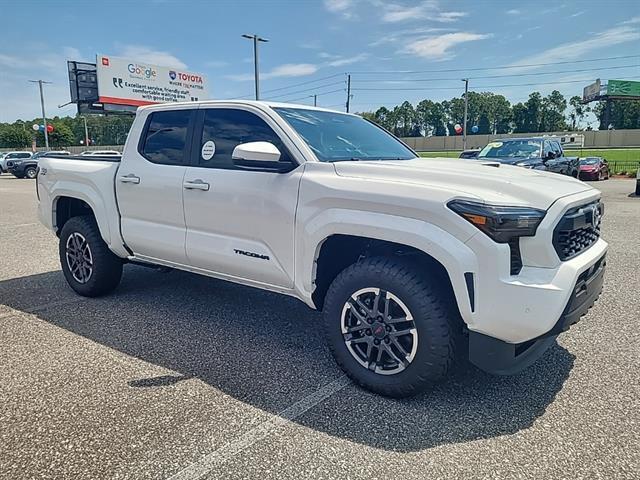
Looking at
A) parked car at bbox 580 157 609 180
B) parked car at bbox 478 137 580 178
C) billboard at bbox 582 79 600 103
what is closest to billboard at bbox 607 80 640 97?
billboard at bbox 582 79 600 103

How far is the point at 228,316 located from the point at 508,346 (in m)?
2.66

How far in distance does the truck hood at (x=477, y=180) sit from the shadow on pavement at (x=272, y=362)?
1270 mm

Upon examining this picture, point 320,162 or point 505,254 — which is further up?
point 320,162

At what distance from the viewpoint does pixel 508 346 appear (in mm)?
2557

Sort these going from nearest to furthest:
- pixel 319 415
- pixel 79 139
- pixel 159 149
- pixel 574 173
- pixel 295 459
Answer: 1. pixel 295 459
2. pixel 319 415
3. pixel 159 149
4. pixel 574 173
5. pixel 79 139

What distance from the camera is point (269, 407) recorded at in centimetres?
283

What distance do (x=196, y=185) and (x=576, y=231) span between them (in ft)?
8.89

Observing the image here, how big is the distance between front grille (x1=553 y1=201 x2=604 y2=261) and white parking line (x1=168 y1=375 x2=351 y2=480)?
5.17ft

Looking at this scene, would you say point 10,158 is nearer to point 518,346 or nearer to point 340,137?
point 340,137

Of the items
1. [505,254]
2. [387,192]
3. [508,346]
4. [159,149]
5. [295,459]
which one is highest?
[159,149]

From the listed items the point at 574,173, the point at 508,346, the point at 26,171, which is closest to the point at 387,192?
the point at 508,346

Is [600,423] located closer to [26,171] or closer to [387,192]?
[387,192]

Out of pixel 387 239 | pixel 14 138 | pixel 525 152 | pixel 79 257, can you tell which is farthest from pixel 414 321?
pixel 14 138

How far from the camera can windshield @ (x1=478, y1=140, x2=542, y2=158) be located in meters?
12.0
